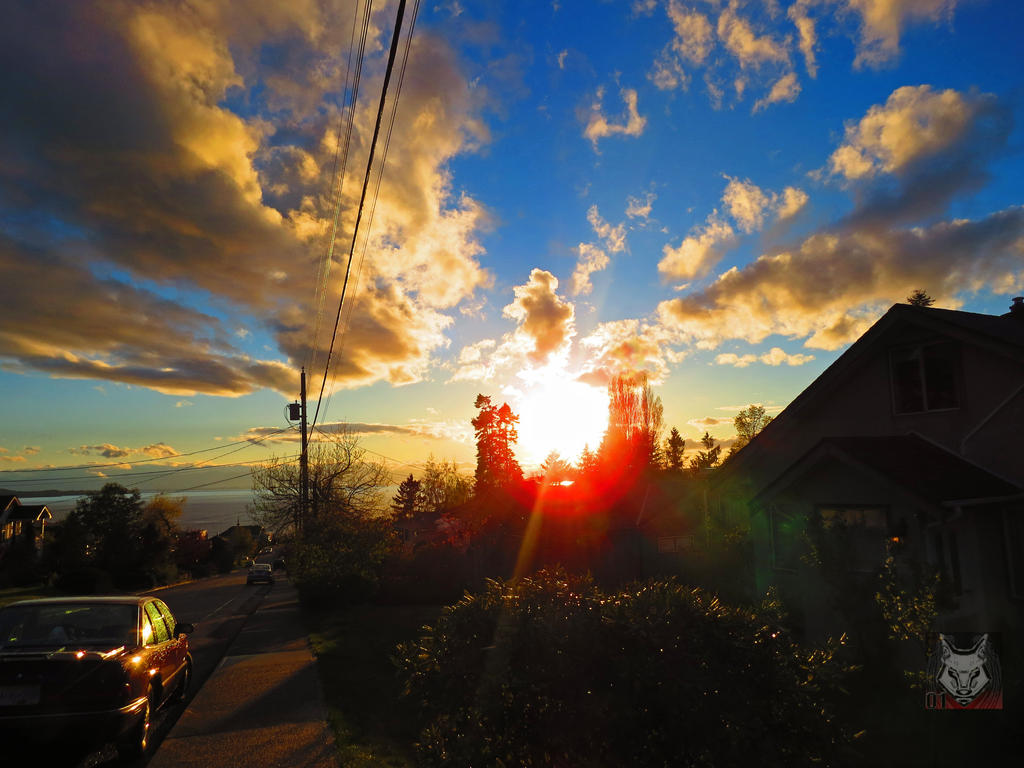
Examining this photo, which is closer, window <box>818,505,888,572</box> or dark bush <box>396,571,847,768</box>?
dark bush <box>396,571,847,768</box>

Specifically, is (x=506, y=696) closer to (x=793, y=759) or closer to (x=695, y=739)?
(x=695, y=739)

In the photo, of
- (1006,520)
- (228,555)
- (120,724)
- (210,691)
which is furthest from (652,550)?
(228,555)

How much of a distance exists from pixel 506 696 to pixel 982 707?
8.17 m

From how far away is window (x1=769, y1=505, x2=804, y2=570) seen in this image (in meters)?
13.1

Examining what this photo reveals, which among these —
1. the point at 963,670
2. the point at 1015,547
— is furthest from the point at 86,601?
the point at 1015,547

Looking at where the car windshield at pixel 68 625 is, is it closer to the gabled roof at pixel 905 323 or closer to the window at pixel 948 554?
the window at pixel 948 554

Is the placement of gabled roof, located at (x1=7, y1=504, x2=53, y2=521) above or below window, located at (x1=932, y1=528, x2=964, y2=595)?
below

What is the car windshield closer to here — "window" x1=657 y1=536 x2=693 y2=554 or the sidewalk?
the sidewalk

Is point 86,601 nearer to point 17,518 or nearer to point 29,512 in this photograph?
point 17,518

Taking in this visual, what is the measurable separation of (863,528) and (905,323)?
→ 4761 millimetres

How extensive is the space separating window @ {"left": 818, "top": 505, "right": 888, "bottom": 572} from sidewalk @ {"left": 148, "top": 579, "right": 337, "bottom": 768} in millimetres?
9217

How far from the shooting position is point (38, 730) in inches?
217

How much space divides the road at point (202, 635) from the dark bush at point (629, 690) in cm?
458

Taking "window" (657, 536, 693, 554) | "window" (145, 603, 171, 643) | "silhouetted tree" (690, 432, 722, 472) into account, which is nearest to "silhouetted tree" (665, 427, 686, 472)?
"silhouetted tree" (690, 432, 722, 472)
